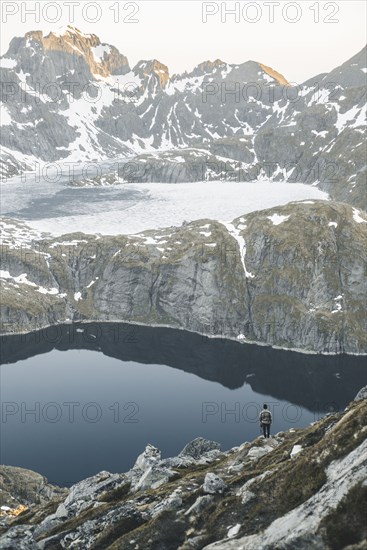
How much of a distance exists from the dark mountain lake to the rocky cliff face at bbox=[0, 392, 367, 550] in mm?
62721

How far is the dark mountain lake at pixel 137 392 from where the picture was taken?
111 meters

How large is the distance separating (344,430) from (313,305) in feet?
560

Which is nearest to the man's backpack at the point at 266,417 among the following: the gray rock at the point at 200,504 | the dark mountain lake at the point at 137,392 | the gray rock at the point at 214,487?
the gray rock at the point at 214,487

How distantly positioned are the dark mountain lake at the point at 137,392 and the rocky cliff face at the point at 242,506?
62721 mm

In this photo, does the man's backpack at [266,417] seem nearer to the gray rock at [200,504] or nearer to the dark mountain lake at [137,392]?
the gray rock at [200,504]

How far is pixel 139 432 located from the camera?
117188 mm

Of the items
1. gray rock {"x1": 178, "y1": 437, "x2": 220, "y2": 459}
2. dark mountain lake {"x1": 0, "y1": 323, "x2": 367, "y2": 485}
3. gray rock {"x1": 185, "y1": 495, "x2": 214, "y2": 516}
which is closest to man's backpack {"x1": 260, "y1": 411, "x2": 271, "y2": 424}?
gray rock {"x1": 178, "y1": 437, "x2": 220, "y2": 459}

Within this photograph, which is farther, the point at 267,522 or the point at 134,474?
the point at 134,474

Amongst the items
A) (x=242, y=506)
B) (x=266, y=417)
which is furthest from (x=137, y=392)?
(x=242, y=506)

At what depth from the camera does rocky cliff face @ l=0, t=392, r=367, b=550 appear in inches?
790

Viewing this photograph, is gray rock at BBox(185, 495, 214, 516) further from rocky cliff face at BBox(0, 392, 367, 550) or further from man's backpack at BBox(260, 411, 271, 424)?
man's backpack at BBox(260, 411, 271, 424)

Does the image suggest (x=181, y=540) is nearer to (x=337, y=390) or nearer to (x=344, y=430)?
(x=344, y=430)

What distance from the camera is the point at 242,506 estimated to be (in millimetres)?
27516

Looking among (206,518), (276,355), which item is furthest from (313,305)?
(206,518)
